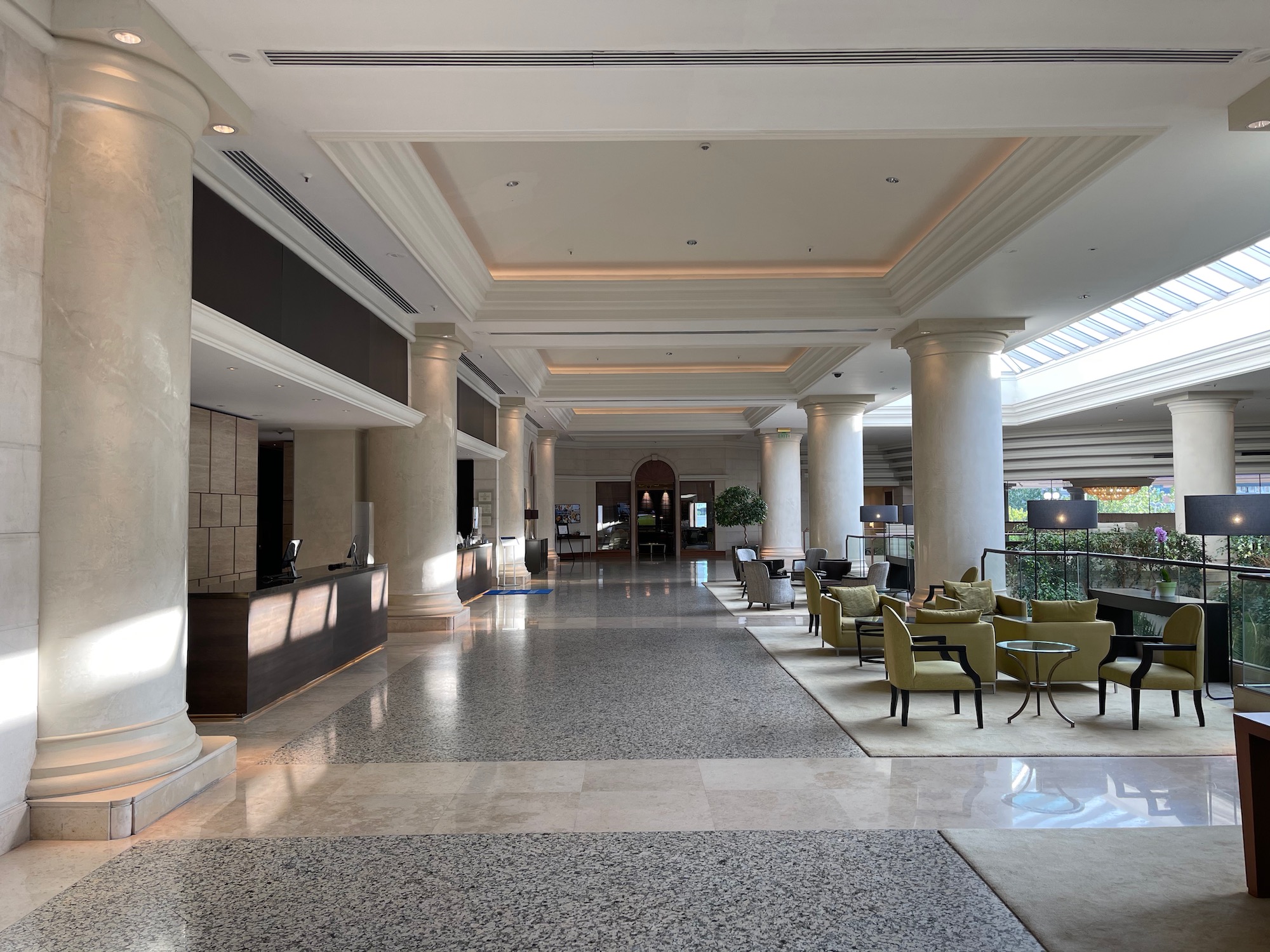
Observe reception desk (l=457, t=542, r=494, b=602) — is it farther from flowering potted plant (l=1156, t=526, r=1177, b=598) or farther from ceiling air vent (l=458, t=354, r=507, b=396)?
flowering potted plant (l=1156, t=526, r=1177, b=598)

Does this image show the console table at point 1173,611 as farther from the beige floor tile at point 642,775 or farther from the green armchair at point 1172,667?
the beige floor tile at point 642,775

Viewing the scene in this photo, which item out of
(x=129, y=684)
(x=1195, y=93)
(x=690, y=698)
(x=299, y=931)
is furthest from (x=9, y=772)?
(x=1195, y=93)

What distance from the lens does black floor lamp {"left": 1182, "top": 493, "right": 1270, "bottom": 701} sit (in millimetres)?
7141

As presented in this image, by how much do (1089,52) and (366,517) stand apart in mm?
8795

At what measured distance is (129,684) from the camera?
4137 mm

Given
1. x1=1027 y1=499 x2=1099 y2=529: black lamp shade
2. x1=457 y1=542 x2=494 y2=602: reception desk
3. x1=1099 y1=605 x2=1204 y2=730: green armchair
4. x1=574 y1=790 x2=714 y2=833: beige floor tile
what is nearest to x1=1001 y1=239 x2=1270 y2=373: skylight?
x1=1027 y1=499 x2=1099 y2=529: black lamp shade

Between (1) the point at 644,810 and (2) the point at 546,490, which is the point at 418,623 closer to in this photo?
(1) the point at 644,810

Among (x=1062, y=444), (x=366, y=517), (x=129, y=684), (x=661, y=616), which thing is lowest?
(x=661, y=616)

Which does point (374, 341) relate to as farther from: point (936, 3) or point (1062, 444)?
point (1062, 444)

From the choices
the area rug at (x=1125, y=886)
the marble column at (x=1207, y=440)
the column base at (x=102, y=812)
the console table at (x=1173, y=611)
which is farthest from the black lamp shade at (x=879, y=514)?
the column base at (x=102, y=812)

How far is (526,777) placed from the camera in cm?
483

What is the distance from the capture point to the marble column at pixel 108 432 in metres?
3.95

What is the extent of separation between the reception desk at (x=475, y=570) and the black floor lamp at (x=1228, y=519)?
916 centimetres

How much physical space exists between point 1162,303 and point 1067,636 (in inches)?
411
